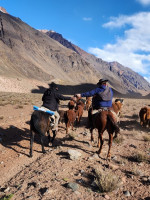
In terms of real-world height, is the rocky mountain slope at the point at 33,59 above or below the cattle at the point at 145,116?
above

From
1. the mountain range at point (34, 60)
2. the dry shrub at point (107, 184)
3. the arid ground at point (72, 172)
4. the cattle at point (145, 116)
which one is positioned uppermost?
the mountain range at point (34, 60)

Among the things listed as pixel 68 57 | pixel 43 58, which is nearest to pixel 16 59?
pixel 43 58

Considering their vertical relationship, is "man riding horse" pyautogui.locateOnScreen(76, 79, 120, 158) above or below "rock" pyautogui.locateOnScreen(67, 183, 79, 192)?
above

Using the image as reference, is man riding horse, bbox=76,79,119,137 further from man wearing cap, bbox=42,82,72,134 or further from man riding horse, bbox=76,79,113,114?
man wearing cap, bbox=42,82,72,134

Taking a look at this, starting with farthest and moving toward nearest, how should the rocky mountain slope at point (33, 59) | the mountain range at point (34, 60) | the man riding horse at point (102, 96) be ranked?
1. the rocky mountain slope at point (33, 59)
2. the mountain range at point (34, 60)
3. the man riding horse at point (102, 96)

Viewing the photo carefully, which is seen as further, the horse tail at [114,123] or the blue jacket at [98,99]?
the blue jacket at [98,99]

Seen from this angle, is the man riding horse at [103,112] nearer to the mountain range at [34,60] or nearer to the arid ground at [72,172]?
the arid ground at [72,172]

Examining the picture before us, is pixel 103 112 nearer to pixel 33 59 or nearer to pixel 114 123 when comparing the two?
pixel 114 123

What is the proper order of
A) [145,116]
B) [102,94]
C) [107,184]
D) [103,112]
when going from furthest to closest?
[145,116], [102,94], [103,112], [107,184]

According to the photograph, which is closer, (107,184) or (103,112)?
(107,184)

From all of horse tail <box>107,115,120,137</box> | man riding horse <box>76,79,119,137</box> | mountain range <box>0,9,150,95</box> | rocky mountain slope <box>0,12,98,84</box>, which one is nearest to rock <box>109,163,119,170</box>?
horse tail <box>107,115,120,137</box>

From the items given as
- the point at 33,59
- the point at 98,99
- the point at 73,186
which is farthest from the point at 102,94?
the point at 33,59

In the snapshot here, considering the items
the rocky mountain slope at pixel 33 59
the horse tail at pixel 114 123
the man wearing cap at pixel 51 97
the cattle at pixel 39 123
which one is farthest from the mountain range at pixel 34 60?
the horse tail at pixel 114 123

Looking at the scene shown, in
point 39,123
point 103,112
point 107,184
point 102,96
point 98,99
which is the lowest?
point 107,184
